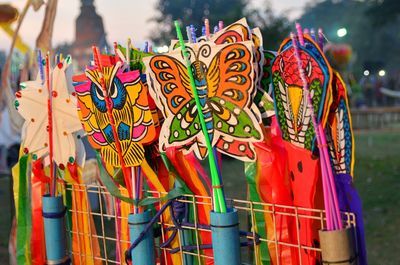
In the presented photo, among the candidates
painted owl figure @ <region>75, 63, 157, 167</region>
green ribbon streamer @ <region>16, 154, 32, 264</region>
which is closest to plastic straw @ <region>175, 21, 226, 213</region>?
painted owl figure @ <region>75, 63, 157, 167</region>

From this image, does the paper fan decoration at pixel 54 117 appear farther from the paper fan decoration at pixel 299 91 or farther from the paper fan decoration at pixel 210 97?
the paper fan decoration at pixel 299 91

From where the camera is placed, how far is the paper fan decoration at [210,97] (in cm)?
78

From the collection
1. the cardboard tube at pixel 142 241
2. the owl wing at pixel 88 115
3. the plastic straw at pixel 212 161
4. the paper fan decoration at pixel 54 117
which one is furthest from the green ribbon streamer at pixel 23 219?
the plastic straw at pixel 212 161

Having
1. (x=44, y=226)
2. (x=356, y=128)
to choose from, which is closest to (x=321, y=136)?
(x=44, y=226)

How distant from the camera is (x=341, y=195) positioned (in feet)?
2.42

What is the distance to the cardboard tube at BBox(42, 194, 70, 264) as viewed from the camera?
3.54ft

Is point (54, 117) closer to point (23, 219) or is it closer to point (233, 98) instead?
point (23, 219)

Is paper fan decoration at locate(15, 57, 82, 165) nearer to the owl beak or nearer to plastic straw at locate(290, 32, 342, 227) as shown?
the owl beak

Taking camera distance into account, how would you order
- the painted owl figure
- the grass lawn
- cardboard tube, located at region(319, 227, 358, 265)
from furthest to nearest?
1. the grass lawn
2. the painted owl figure
3. cardboard tube, located at region(319, 227, 358, 265)

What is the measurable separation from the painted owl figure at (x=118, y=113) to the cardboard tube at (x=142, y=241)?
0.10 metres

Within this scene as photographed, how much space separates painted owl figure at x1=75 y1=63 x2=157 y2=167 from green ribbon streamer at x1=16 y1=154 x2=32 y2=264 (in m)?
0.27

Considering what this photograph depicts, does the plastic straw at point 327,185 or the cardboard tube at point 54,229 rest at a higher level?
the plastic straw at point 327,185

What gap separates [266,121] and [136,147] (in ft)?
0.82

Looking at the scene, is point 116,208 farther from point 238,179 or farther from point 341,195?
point 238,179
